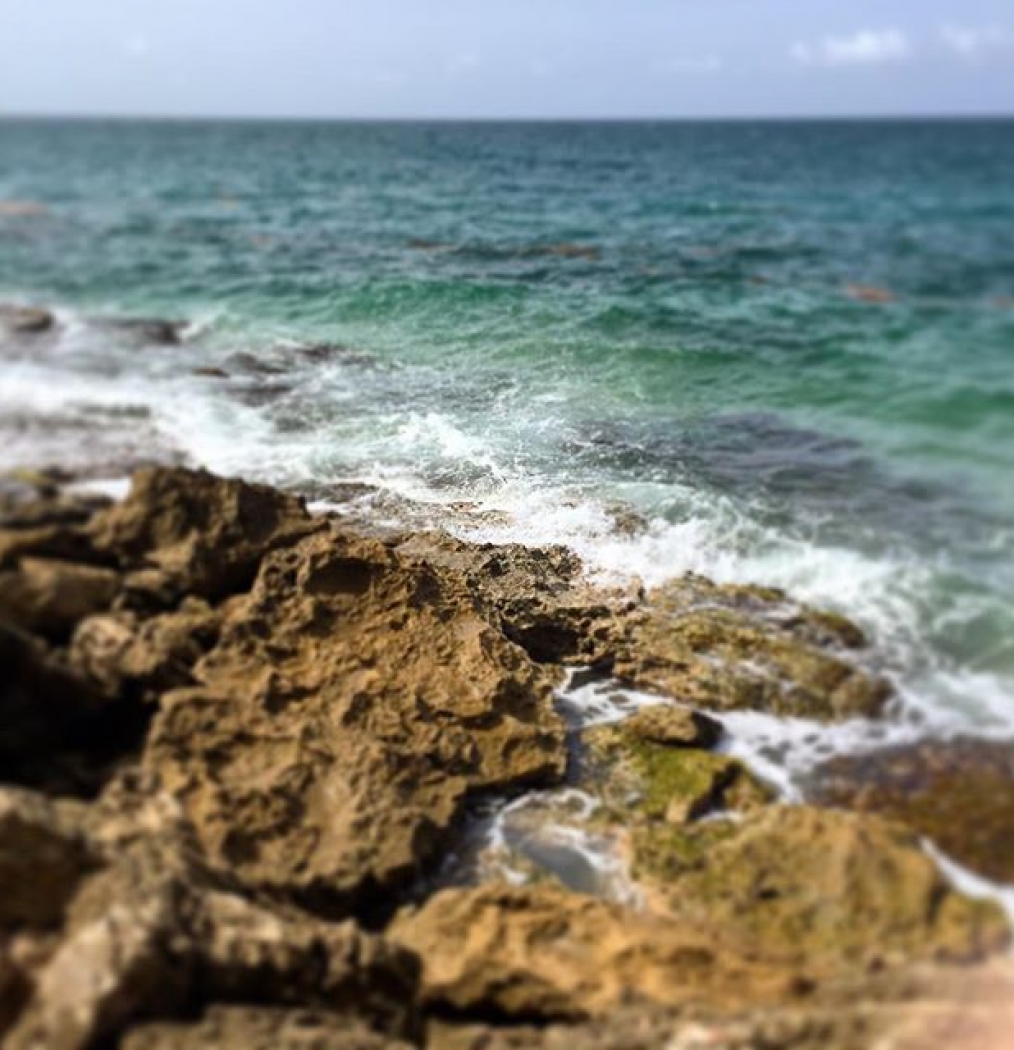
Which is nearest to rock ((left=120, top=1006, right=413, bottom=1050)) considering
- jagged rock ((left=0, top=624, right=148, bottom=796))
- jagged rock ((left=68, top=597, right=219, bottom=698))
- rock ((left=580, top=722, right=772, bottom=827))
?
jagged rock ((left=0, top=624, right=148, bottom=796))

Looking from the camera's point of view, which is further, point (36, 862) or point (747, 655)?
point (747, 655)

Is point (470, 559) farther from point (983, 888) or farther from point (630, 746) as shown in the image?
point (983, 888)

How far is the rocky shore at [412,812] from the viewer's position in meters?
4.91

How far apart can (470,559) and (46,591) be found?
3.81 metres

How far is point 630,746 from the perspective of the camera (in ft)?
24.6

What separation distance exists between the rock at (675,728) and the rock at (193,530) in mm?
3273

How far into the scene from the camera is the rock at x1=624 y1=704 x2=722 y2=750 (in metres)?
7.41

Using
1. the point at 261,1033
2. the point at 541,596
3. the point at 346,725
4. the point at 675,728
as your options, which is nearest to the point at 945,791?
the point at 675,728

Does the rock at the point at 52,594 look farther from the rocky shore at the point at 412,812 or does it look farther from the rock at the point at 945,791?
the rock at the point at 945,791

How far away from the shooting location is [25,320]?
14.6m

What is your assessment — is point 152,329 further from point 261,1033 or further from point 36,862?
point 261,1033

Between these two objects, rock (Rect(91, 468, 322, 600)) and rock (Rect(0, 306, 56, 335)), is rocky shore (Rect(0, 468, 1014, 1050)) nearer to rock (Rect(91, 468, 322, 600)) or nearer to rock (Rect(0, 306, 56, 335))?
rock (Rect(91, 468, 322, 600))

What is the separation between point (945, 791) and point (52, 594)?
21.0 feet

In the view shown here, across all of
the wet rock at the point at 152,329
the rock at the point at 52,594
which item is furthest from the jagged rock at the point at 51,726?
the wet rock at the point at 152,329
